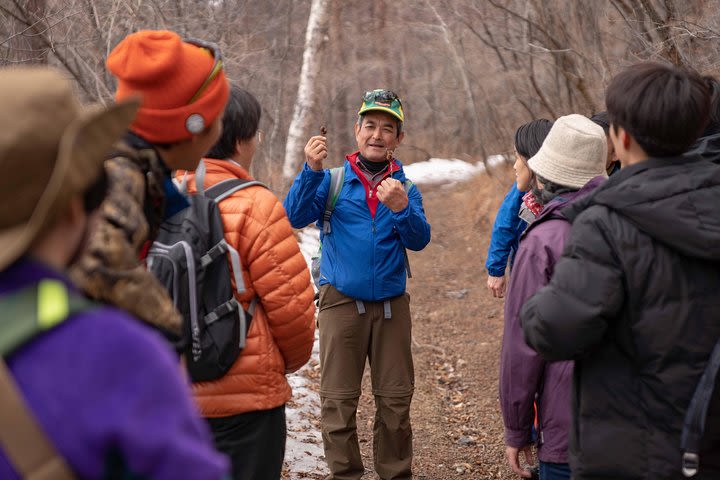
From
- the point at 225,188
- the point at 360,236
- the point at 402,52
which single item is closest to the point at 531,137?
the point at 360,236

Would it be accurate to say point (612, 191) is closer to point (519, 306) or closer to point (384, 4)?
point (519, 306)

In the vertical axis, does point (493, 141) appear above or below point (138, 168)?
below

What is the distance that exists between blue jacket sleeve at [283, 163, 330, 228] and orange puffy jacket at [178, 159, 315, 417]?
4.78 feet

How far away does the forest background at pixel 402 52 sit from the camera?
7512mm

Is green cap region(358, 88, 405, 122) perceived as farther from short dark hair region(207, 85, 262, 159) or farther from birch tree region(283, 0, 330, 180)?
birch tree region(283, 0, 330, 180)

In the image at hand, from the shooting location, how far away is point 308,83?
1118cm

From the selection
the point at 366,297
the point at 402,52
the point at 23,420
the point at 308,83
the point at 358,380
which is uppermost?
the point at 23,420

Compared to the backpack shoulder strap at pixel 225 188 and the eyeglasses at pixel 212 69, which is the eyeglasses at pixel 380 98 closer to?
the backpack shoulder strap at pixel 225 188

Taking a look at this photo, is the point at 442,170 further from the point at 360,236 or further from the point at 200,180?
the point at 200,180

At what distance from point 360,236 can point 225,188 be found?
1.73 m

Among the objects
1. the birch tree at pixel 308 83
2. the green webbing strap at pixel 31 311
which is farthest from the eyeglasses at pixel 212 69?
the birch tree at pixel 308 83

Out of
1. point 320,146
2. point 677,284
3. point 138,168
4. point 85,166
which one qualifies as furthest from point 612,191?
point 320,146

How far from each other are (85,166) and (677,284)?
1785 mm

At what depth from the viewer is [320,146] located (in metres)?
4.32
